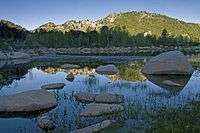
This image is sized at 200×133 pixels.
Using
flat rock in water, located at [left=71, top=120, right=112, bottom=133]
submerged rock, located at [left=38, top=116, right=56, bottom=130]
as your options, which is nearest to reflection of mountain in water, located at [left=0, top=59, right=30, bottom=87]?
submerged rock, located at [left=38, top=116, right=56, bottom=130]

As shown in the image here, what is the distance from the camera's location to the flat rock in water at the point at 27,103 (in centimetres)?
2225

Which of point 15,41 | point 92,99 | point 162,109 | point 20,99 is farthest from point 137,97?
point 15,41

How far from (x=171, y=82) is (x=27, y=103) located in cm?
1619

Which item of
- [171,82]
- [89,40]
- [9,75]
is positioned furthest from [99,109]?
[89,40]

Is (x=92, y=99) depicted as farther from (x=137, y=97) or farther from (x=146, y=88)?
(x=146, y=88)

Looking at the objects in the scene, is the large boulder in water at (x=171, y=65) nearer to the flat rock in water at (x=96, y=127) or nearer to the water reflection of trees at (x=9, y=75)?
the water reflection of trees at (x=9, y=75)

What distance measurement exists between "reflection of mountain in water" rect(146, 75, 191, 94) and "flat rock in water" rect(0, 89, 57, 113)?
34.9 feet

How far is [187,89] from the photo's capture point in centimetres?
3092

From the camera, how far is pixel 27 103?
73.9ft

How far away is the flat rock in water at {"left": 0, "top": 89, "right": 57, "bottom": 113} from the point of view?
22.2m

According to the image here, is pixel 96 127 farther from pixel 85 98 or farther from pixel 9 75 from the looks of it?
pixel 9 75

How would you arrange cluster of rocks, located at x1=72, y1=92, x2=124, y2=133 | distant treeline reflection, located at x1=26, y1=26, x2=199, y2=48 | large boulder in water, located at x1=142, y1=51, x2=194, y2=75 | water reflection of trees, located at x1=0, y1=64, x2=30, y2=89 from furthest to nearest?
distant treeline reflection, located at x1=26, y1=26, x2=199, y2=48 < large boulder in water, located at x1=142, y1=51, x2=194, y2=75 < water reflection of trees, located at x1=0, y1=64, x2=30, y2=89 < cluster of rocks, located at x1=72, y1=92, x2=124, y2=133

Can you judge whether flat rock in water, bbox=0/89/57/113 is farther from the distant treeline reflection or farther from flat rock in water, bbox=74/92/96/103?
the distant treeline reflection

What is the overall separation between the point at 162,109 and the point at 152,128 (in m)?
4.73
